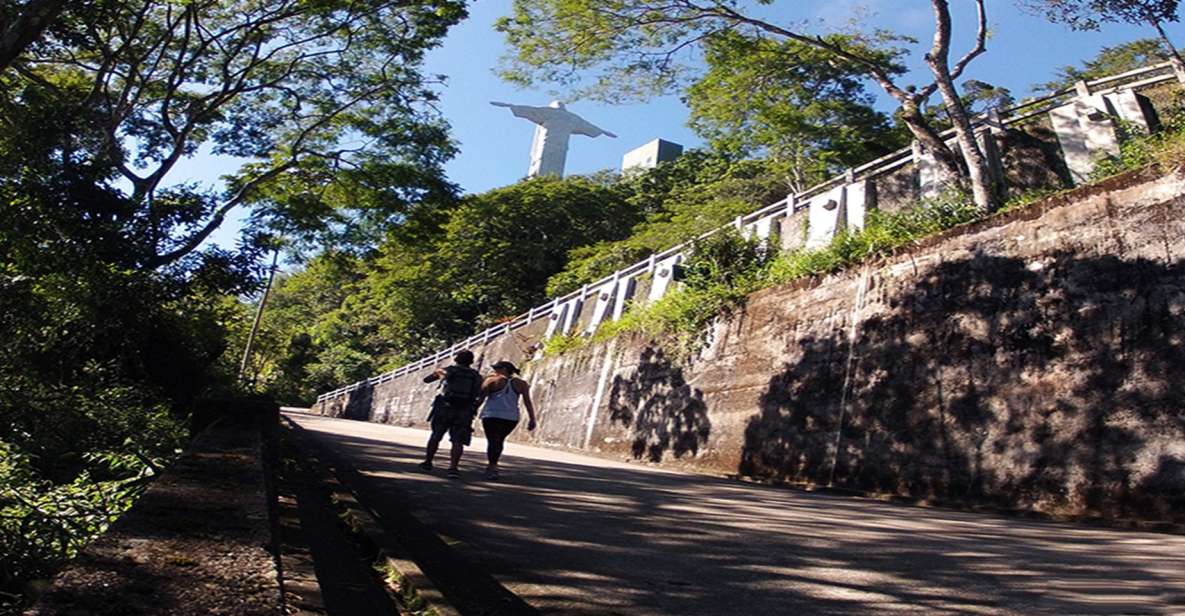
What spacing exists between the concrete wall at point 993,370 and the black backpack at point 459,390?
16.7ft

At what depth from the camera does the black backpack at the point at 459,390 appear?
8.17 m

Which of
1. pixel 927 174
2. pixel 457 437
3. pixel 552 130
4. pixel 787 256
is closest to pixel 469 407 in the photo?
pixel 457 437

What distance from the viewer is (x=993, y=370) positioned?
29.0 feet

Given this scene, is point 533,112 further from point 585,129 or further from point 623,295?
point 623,295

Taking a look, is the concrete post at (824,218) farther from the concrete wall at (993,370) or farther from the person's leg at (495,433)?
the person's leg at (495,433)

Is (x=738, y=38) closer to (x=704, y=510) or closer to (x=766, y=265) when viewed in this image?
(x=766, y=265)

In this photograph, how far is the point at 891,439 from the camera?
9.60 meters

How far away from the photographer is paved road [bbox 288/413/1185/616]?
3537mm

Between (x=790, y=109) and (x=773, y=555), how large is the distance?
57.5 feet

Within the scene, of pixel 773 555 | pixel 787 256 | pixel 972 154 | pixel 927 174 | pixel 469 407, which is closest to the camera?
pixel 773 555

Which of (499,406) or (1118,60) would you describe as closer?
(499,406)

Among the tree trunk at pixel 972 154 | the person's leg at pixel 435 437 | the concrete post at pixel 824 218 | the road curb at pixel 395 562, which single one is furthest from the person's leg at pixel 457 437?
the concrete post at pixel 824 218

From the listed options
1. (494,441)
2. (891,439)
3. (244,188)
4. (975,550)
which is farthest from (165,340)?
(975,550)

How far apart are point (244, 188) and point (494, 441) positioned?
9702 millimetres
